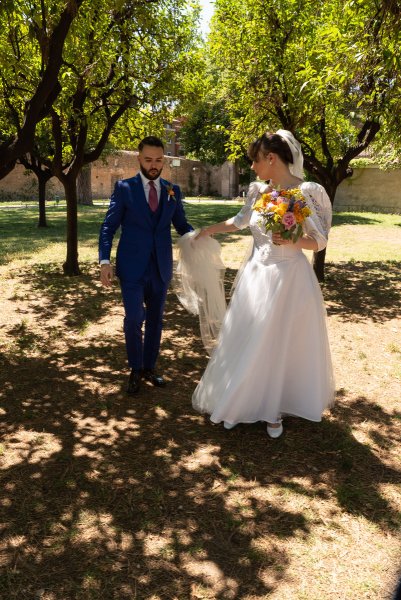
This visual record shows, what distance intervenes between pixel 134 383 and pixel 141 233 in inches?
64.9

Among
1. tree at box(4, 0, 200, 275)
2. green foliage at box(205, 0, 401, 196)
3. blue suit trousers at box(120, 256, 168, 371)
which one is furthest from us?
tree at box(4, 0, 200, 275)

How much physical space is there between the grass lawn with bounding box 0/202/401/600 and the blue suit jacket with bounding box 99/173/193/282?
1.50 meters

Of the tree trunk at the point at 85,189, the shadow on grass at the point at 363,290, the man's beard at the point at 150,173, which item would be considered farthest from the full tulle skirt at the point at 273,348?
the tree trunk at the point at 85,189

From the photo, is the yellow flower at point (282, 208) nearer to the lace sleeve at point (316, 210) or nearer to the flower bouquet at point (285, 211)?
the flower bouquet at point (285, 211)

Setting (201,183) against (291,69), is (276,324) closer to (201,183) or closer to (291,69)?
(291,69)

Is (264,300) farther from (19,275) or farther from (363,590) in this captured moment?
(19,275)

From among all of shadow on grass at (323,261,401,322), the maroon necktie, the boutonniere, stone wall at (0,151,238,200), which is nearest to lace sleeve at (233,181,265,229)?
the boutonniere

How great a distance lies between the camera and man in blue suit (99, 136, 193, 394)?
14.8ft

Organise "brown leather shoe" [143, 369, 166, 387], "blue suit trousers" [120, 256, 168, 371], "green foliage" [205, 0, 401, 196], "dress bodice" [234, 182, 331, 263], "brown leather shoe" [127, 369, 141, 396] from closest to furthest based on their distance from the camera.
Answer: "dress bodice" [234, 182, 331, 263], "blue suit trousers" [120, 256, 168, 371], "brown leather shoe" [127, 369, 141, 396], "brown leather shoe" [143, 369, 166, 387], "green foliage" [205, 0, 401, 196]

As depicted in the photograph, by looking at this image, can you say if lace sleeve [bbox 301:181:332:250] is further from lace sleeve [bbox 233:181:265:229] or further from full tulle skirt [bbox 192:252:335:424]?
lace sleeve [bbox 233:181:265:229]

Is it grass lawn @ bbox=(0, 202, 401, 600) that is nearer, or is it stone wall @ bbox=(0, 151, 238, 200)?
grass lawn @ bbox=(0, 202, 401, 600)

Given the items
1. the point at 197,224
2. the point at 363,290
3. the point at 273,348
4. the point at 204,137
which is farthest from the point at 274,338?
the point at 204,137

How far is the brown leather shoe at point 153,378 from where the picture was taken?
17.4ft

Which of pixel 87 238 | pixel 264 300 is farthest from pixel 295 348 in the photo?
pixel 87 238
